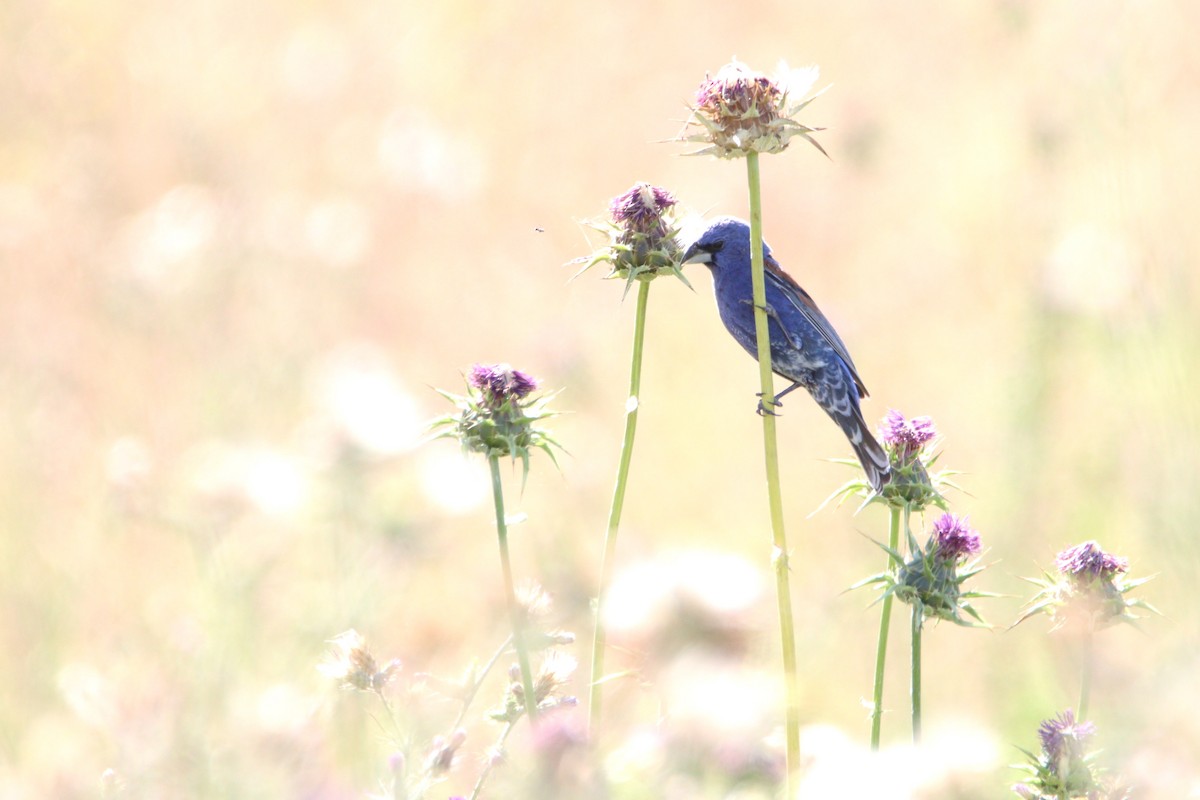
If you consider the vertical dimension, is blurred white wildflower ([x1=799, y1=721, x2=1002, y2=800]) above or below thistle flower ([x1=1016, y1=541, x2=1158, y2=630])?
below

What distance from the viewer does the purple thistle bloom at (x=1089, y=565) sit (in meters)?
3.33

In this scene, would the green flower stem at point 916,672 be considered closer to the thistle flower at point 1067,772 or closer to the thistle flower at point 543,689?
the thistle flower at point 1067,772

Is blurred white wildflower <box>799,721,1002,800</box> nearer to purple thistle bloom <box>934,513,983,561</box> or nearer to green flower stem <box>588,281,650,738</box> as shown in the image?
green flower stem <box>588,281,650,738</box>

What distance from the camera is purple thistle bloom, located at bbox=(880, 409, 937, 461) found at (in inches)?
142

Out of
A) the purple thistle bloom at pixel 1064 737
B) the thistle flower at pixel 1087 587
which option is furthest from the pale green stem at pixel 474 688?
the thistle flower at pixel 1087 587

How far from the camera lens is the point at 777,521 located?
2.69 m

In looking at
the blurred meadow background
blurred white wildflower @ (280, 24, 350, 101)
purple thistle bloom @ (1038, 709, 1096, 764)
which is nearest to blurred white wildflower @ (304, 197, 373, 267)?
the blurred meadow background

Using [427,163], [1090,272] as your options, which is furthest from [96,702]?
[427,163]

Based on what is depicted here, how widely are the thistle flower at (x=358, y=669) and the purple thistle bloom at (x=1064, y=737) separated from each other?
4.65 ft

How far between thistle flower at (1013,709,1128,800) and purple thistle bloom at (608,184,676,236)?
65.4 inches

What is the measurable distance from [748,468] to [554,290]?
3037mm

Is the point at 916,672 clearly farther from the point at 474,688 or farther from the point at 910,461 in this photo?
the point at 474,688

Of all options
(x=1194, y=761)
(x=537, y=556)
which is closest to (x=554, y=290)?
(x=537, y=556)

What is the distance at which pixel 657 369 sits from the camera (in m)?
11.3
